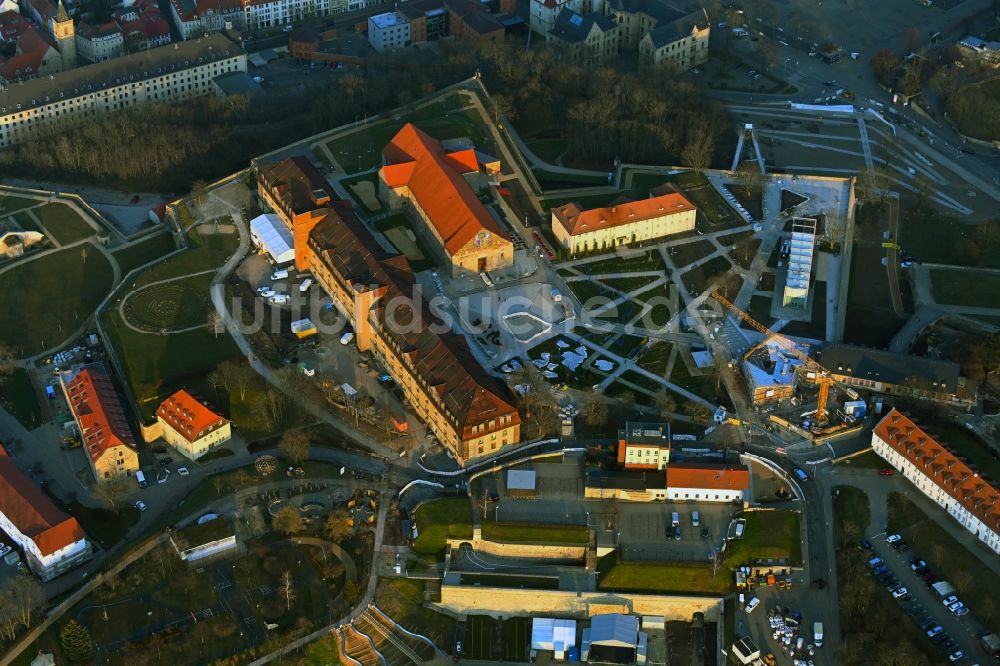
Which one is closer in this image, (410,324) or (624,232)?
(410,324)

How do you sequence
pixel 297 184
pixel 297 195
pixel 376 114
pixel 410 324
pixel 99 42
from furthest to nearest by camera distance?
pixel 99 42
pixel 376 114
pixel 297 184
pixel 297 195
pixel 410 324

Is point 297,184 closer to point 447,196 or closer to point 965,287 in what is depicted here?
point 447,196

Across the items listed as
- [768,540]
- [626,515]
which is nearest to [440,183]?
[626,515]

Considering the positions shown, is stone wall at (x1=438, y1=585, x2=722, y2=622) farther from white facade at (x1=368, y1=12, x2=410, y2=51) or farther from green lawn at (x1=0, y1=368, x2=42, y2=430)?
white facade at (x1=368, y1=12, x2=410, y2=51)

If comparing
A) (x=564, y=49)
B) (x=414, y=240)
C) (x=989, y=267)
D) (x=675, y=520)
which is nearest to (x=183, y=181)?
(x=414, y=240)

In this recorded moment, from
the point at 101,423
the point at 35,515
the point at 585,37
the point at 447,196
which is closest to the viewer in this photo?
the point at 35,515
